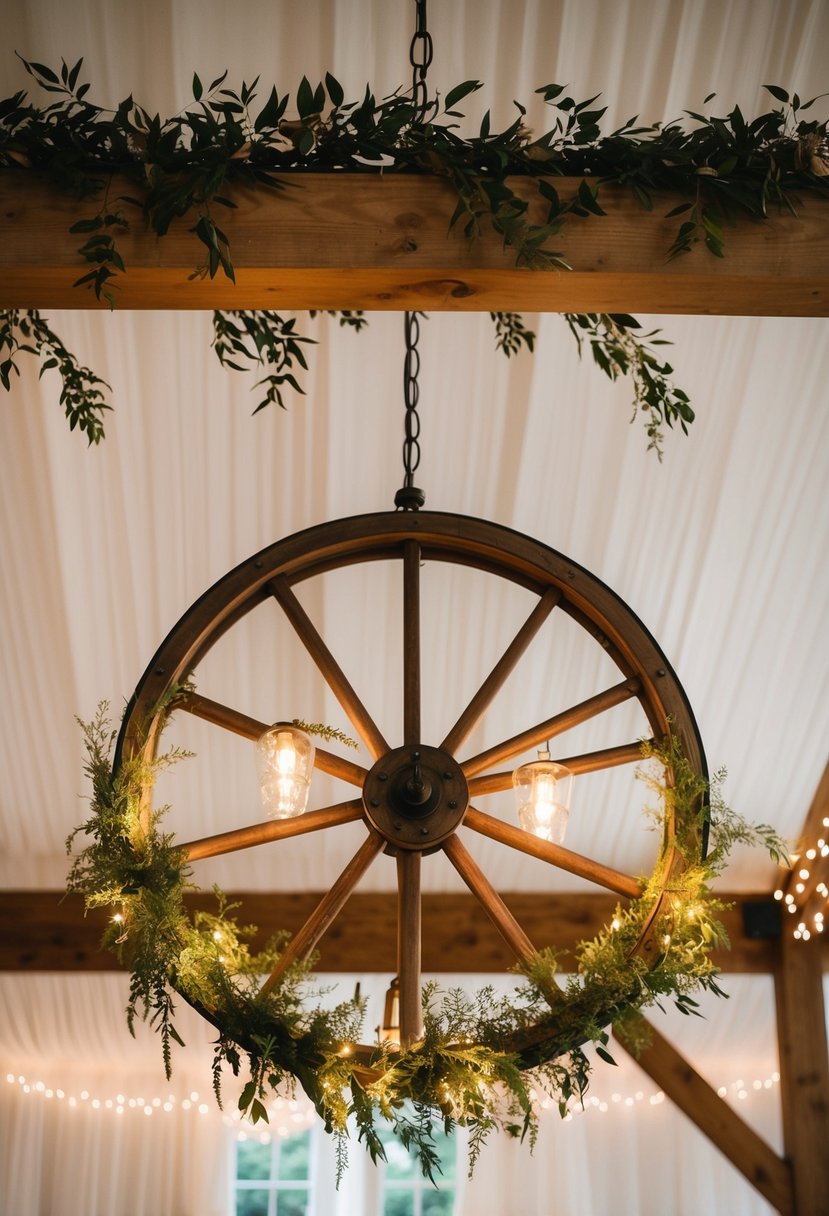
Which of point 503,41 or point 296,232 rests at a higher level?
point 503,41

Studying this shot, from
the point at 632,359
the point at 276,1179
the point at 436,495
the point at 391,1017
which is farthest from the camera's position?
the point at 276,1179

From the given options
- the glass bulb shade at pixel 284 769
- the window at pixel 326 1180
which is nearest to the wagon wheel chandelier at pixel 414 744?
the glass bulb shade at pixel 284 769

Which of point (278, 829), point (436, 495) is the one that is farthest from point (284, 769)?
point (436, 495)

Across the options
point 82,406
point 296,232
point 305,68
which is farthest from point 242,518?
point 296,232

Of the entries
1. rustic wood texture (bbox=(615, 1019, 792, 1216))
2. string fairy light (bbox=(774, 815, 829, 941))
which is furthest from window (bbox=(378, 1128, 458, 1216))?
string fairy light (bbox=(774, 815, 829, 941))

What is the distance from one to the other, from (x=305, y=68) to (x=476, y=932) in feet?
9.70

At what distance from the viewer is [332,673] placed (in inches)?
93.4

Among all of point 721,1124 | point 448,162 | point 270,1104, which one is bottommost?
point 721,1124

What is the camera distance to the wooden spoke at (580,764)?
2.27 m

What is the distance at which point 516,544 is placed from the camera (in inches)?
91.8

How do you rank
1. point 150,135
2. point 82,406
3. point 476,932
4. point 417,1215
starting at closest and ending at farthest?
point 150,135 → point 82,406 → point 476,932 → point 417,1215

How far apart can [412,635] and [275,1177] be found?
3617 millimetres

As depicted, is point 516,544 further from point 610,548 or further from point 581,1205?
point 581,1205

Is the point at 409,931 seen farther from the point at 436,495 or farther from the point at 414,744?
the point at 436,495
